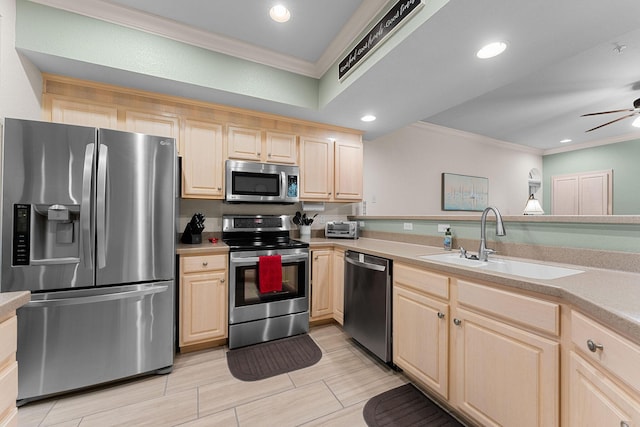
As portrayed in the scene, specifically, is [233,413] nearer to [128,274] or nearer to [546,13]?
[128,274]

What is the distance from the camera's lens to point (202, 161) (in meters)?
2.48

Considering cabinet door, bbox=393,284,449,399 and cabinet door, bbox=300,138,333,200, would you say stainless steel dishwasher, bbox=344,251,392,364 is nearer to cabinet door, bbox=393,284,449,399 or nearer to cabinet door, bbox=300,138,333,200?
cabinet door, bbox=393,284,449,399

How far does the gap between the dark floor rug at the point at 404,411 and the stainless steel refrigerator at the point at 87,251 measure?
1.50 meters

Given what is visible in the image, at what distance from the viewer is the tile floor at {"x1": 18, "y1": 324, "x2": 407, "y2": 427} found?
4.82ft

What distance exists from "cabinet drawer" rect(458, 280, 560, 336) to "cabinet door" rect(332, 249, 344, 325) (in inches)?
50.3

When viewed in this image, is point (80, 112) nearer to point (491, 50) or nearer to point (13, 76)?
point (13, 76)

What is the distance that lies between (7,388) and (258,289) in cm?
163

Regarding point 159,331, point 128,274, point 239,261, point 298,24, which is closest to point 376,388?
point 239,261

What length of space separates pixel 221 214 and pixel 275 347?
151 centimetres

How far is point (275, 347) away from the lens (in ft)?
7.43

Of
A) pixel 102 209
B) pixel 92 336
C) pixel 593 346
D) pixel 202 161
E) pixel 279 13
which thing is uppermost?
pixel 279 13

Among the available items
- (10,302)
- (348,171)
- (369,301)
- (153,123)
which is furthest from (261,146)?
(10,302)

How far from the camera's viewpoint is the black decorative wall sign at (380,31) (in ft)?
4.88

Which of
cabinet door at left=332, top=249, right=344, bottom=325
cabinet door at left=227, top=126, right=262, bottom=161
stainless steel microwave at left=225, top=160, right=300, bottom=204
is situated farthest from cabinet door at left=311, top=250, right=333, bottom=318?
cabinet door at left=227, top=126, right=262, bottom=161
